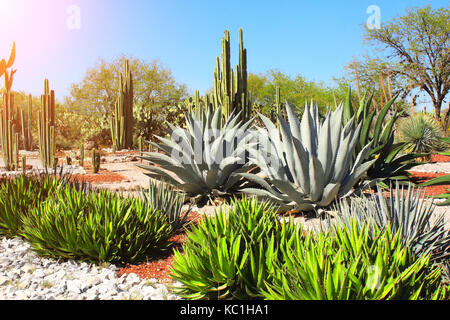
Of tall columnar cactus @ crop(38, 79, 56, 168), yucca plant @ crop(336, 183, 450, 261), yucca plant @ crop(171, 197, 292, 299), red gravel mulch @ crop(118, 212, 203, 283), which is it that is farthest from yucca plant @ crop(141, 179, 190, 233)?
tall columnar cactus @ crop(38, 79, 56, 168)

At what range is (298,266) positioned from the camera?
2.67m

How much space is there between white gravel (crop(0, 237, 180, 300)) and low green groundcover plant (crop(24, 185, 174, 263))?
163 mm

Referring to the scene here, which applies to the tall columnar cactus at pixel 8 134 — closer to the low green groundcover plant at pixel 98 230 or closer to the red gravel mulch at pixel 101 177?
the red gravel mulch at pixel 101 177

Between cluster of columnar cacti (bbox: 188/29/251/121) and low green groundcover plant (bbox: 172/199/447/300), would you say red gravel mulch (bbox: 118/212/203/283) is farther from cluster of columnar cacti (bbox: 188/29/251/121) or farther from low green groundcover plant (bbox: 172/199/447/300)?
cluster of columnar cacti (bbox: 188/29/251/121)

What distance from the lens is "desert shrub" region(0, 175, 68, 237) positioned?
18.9 feet

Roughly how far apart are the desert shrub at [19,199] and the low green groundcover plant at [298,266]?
10.4 feet

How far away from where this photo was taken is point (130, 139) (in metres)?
22.6

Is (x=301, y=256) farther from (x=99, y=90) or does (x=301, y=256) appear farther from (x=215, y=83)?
(x=99, y=90)

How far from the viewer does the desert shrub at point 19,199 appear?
5.75 m

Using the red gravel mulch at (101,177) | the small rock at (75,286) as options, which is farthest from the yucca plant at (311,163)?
the red gravel mulch at (101,177)

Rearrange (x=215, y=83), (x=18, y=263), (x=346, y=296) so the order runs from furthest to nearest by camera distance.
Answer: (x=215, y=83)
(x=18, y=263)
(x=346, y=296)

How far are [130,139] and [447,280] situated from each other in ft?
67.5

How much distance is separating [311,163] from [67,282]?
3.46m
